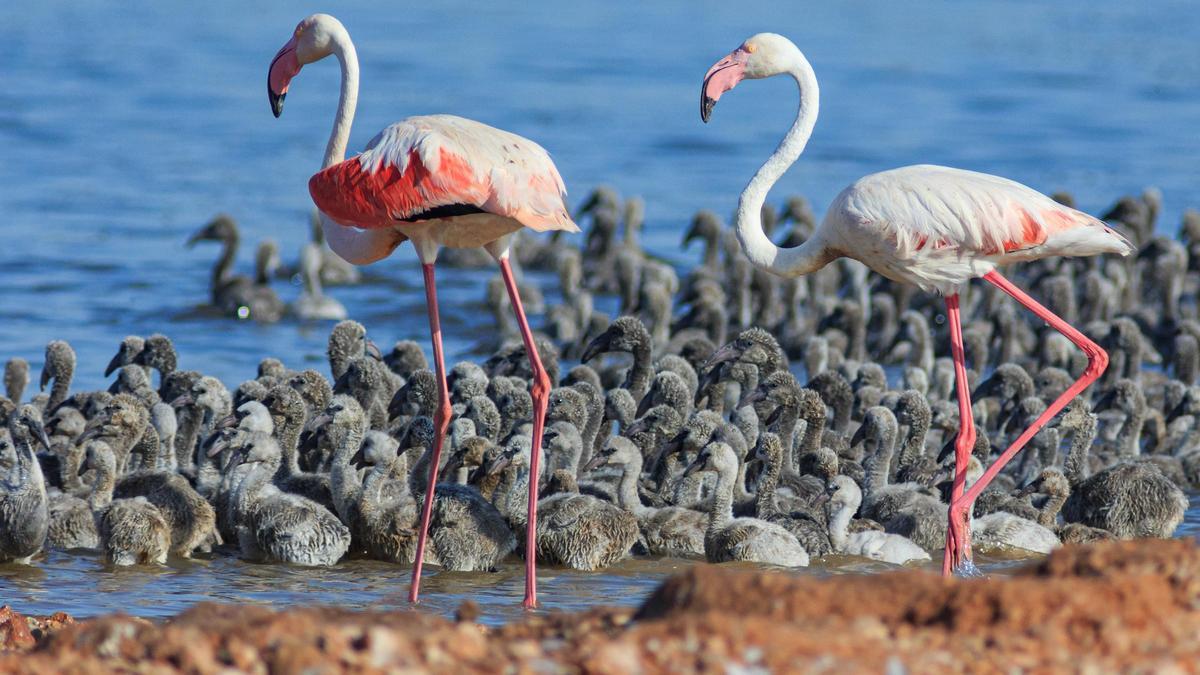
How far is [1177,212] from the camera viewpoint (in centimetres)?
2327

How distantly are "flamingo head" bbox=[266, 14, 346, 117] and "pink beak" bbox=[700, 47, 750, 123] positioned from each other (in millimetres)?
1786

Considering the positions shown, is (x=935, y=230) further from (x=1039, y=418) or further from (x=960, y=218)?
(x=1039, y=418)

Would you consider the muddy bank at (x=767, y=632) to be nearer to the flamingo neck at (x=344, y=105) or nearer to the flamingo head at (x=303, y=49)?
the flamingo neck at (x=344, y=105)

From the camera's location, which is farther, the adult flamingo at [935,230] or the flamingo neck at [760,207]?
the flamingo neck at [760,207]

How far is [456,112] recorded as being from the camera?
92.3 feet

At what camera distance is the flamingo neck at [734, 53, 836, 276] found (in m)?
9.16

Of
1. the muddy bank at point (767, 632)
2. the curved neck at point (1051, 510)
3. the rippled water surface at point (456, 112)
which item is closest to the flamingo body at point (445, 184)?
the rippled water surface at point (456, 112)

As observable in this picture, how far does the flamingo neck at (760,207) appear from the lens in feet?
30.1

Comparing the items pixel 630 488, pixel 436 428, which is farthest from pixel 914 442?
pixel 436 428

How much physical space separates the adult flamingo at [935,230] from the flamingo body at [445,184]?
1.06 m

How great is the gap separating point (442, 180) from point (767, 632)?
437cm

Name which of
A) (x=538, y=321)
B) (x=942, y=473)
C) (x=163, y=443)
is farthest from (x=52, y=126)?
(x=942, y=473)

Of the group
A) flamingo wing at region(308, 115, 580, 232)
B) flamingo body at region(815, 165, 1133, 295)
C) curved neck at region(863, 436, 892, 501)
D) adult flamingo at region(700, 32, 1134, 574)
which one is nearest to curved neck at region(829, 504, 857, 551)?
adult flamingo at region(700, 32, 1134, 574)

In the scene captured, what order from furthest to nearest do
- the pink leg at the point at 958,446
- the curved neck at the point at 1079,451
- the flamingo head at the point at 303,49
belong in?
the curved neck at the point at 1079,451 → the flamingo head at the point at 303,49 → the pink leg at the point at 958,446
